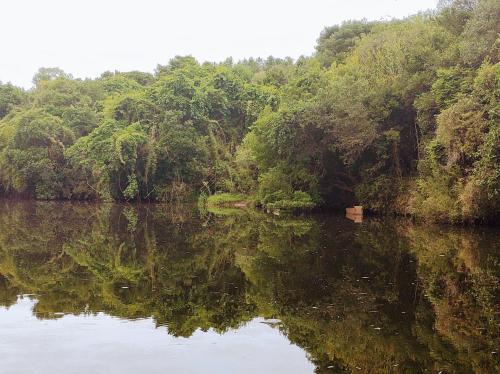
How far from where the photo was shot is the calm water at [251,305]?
25.0ft

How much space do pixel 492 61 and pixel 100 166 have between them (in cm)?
3067

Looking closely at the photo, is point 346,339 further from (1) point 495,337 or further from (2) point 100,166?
(2) point 100,166

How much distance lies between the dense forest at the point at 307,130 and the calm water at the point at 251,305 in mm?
5938

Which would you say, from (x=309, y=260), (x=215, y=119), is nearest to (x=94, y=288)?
(x=309, y=260)

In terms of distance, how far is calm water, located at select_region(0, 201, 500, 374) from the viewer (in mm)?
7629

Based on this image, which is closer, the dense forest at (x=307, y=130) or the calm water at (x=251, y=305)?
the calm water at (x=251, y=305)

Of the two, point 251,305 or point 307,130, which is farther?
point 307,130

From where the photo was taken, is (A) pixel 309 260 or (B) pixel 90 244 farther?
(B) pixel 90 244

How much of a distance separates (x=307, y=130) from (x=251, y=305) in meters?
22.2

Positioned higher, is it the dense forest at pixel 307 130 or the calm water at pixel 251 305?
the dense forest at pixel 307 130

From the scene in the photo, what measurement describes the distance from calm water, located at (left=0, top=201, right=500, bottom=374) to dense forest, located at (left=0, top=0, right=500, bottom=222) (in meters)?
5.94

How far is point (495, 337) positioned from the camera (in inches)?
325

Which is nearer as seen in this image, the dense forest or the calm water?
the calm water

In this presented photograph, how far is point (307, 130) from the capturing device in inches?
1254
